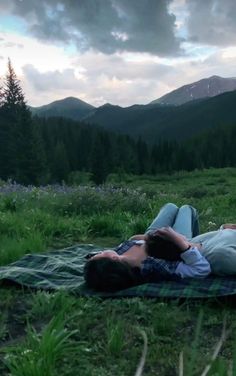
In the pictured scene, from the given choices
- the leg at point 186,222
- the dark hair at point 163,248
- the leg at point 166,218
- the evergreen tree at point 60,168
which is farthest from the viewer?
the evergreen tree at point 60,168

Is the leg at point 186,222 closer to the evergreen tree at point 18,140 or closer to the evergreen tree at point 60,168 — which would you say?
the evergreen tree at point 18,140

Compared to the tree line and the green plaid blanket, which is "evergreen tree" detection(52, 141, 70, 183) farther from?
the green plaid blanket

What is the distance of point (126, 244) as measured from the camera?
5.81 m

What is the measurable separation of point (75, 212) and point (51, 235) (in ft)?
6.81

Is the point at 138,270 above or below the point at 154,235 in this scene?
below

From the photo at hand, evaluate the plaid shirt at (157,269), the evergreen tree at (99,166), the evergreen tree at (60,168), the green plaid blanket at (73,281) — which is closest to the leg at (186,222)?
the green plaid blanket at (73,281)

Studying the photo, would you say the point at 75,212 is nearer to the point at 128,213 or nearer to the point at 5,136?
the point at 128,213

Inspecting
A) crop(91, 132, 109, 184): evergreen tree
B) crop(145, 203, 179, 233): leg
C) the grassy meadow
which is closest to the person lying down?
the grassy meadow

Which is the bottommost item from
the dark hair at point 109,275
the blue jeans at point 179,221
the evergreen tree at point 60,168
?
the evergreen tree at point 60,168

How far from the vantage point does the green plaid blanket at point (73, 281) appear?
4.66 meters

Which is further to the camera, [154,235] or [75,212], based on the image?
[75,212]

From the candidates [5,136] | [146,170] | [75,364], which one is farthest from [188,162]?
[75,364]

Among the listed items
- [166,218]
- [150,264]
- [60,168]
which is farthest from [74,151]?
[150,264]

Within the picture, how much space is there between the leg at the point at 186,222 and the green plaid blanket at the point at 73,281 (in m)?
1.36
